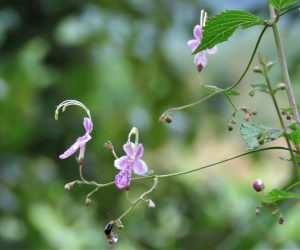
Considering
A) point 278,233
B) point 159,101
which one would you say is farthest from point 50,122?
point 278,233

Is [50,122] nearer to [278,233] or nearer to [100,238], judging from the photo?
[100,238]

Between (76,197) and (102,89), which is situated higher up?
(102,89)

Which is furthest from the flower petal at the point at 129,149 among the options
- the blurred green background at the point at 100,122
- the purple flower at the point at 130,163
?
the blurred green background at the point at 100,122

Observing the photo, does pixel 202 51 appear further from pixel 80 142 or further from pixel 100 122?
pixel 100 122

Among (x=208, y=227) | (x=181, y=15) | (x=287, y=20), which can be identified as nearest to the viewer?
(x=287, y=20)

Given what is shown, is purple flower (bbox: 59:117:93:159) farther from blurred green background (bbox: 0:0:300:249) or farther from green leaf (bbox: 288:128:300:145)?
blurred green background (bbox: 0:0:300:249)
